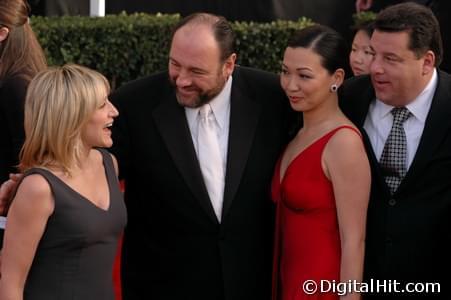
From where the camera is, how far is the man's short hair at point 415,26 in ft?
14.0

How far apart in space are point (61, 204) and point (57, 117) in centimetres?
32

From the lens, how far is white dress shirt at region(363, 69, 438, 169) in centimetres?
427

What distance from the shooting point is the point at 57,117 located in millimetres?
3730

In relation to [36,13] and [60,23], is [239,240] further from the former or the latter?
[36,13]

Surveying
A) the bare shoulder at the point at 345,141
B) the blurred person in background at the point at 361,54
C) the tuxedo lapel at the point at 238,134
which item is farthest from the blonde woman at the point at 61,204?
the blurred person in background at the point at 361,54

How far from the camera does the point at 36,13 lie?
9500 mm

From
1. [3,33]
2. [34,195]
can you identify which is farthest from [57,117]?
[3,33]

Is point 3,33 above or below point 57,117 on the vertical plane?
above

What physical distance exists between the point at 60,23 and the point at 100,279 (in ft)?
16.8

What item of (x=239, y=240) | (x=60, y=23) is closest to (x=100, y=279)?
(x=239, y=240)

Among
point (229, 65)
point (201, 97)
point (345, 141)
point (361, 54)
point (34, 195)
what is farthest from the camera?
point (361, 54)

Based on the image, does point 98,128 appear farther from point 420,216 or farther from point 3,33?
point 420,216

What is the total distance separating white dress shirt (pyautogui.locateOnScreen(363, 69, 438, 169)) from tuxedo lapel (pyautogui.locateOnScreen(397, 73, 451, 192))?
0.15 ft

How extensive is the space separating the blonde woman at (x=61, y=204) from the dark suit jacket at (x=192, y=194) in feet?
1.69
